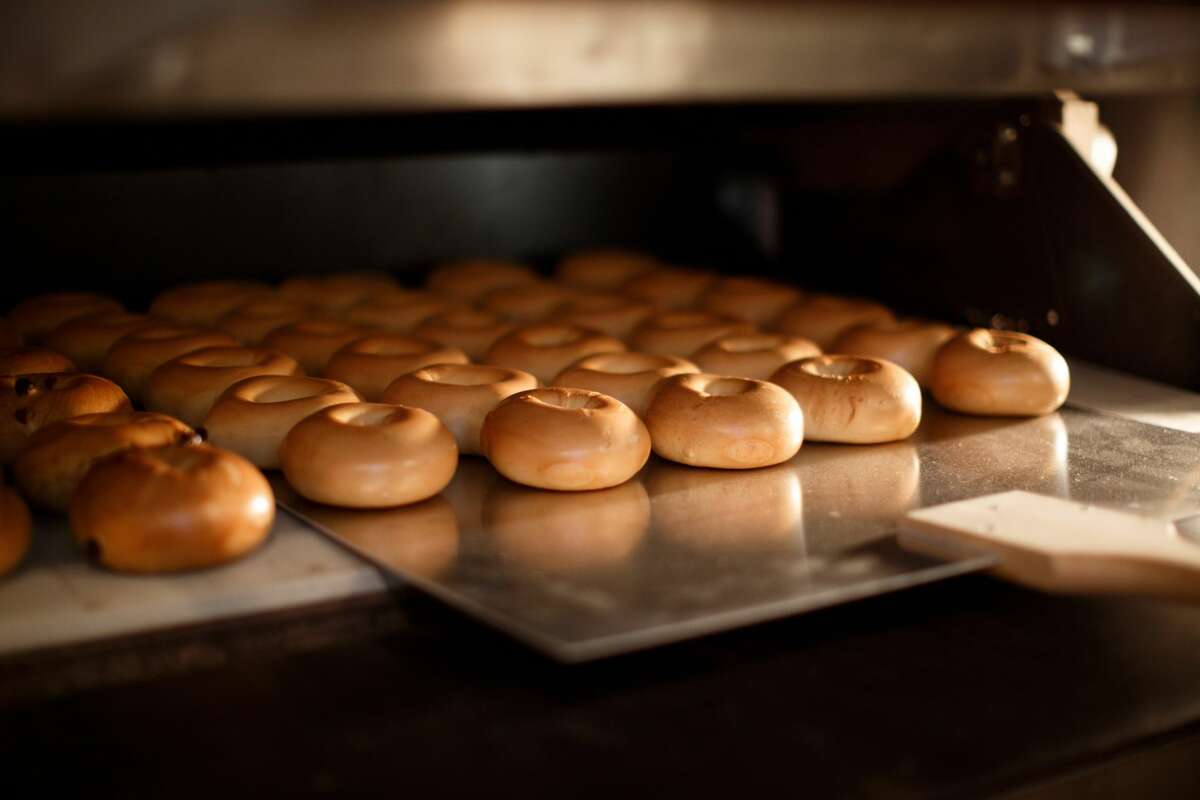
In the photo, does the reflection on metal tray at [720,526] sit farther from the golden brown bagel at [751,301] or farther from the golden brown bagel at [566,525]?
the golden brown bagel at [751,301]

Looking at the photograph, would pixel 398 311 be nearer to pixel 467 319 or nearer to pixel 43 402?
pixel 467 319

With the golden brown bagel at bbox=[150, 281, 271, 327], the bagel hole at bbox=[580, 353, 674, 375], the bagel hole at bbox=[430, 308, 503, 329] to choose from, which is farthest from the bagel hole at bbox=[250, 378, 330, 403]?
the golden brown bagel at bbox=[150, 281, 271, 327]

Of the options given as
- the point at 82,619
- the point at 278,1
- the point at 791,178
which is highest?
the point at 278,1

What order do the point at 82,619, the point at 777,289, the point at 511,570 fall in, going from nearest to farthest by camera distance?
the point at 82,619
the point at 511,570
the point at 777,289

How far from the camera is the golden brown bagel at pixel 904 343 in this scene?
2320 mm

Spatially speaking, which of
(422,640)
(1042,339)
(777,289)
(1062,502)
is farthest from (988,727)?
(777,289)

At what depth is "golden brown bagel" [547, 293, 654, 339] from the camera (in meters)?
2.63

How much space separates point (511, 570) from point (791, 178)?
204cm

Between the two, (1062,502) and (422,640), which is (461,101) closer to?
(422,640)

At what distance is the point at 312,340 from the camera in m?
2.37

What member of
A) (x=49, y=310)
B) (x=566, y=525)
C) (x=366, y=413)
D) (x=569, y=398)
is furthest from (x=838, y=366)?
(x=49, y=310)

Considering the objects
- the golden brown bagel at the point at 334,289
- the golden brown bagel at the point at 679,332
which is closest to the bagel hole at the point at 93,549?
the golden brown bagel at the point at 679,332

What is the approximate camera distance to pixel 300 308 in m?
2.67

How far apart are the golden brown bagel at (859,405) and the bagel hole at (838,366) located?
0.03 m
